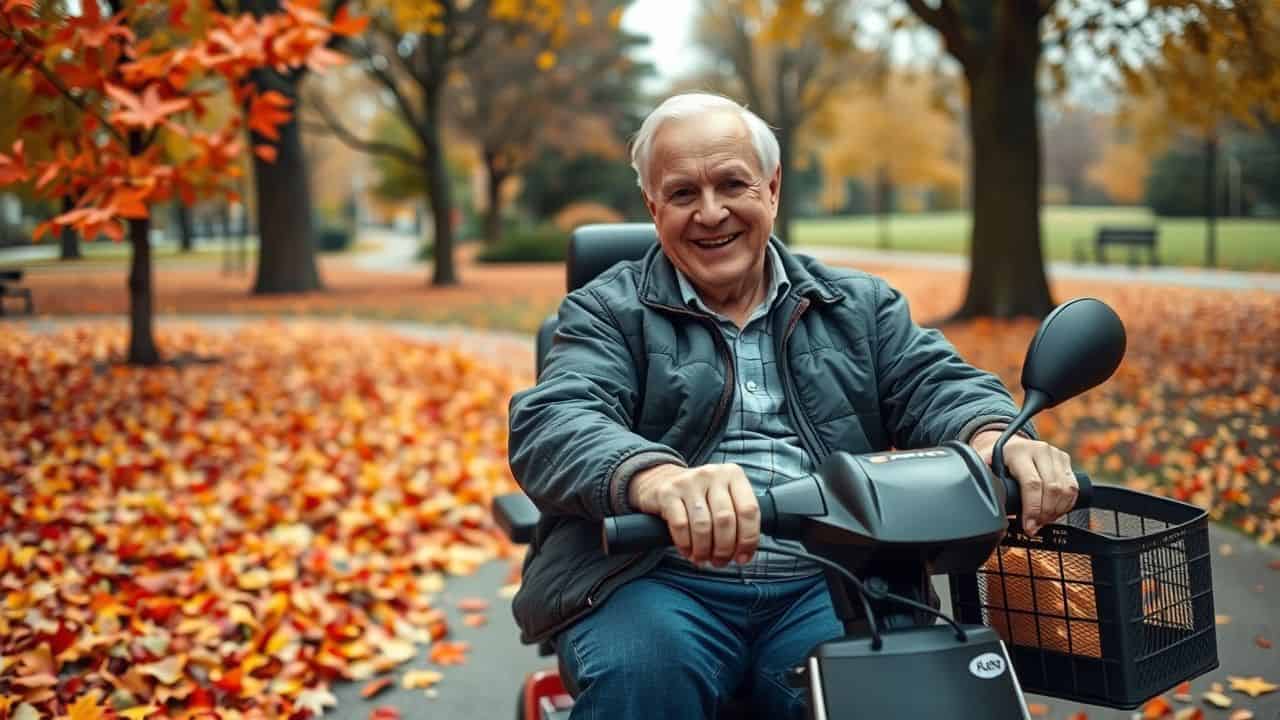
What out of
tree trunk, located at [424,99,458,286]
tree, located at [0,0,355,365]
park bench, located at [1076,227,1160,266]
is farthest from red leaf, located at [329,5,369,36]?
tree trunk, located at [424,99,458,286]

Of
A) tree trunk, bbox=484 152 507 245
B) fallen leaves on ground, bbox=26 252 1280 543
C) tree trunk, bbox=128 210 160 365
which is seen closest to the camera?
fallen leaves on ground, bbox=26 252 1280 543

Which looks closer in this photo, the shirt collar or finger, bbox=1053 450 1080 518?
finger, bbox=1053 450 1080 518

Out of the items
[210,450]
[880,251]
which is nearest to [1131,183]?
[880,251]

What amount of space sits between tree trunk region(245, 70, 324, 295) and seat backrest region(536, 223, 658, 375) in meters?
12.4

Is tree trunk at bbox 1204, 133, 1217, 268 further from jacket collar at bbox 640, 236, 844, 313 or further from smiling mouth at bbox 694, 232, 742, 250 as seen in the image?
smiling mouth at bbox 694, 232, 742, 250

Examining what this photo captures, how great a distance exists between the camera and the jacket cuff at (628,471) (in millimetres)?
1869

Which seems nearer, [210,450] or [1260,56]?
[1260,56]

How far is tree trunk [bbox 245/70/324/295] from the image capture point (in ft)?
49.3

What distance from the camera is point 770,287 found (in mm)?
2490

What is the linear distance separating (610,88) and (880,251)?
7380 millimetres

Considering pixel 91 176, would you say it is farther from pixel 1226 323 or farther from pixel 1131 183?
pixel 1131 183

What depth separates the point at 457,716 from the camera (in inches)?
153

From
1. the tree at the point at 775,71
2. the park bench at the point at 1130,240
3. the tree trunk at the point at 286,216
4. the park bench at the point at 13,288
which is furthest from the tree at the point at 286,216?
the tree at the point at 775,71

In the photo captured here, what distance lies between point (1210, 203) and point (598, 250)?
6.13 m
